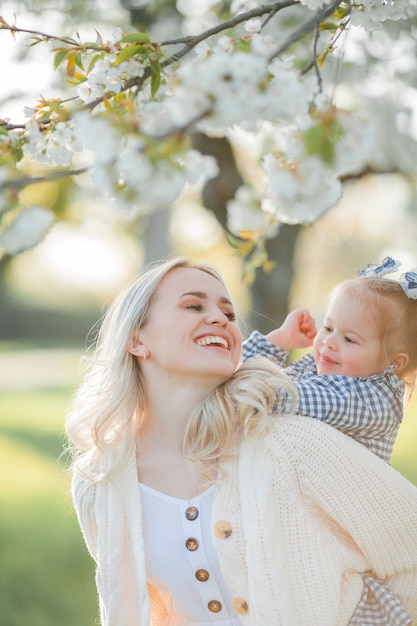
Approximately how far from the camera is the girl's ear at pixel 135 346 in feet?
8.25

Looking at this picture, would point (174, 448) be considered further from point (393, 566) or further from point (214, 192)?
point (214, 192)

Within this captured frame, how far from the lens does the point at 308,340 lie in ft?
9.05

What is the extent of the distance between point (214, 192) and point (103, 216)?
817 cm

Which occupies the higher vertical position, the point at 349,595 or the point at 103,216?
the point at 349,595

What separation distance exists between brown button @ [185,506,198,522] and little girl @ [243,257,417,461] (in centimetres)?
35

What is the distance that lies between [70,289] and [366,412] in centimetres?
2348

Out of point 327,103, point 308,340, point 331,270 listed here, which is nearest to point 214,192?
point 308,340

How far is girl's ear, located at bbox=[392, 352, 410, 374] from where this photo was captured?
2.42 meters

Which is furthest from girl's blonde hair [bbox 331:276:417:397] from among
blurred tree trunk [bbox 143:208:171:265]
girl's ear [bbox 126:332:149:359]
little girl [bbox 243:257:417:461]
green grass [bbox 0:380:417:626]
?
blurred tree trunk [bbox 143:208:171:265]

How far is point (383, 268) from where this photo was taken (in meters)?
2.52

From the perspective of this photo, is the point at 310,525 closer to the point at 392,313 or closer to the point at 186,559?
the point at 186,559

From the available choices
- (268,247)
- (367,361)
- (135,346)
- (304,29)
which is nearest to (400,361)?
(367,361)

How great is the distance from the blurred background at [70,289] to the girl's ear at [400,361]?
479mm

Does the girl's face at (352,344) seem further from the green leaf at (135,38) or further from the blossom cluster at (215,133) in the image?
the green leaf at (135,38)
